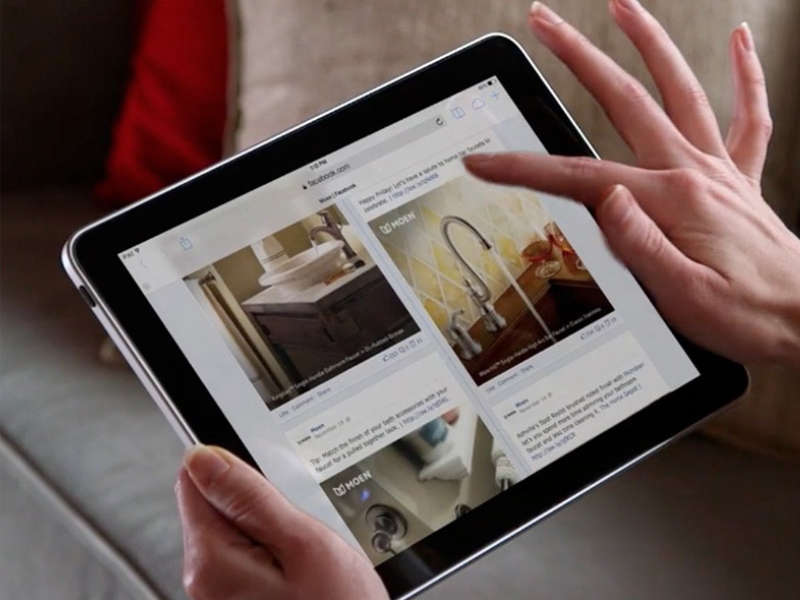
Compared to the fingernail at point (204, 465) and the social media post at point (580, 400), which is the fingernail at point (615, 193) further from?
the fingernail at point (204, 465)

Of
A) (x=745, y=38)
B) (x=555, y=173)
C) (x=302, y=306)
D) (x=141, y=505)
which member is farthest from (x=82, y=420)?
(x=745, y=38)

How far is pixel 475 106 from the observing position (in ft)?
1.92

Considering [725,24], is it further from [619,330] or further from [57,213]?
[57,213]

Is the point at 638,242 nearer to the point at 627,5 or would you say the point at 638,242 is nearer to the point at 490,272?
the point at 490,272

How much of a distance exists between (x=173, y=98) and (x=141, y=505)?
0.37 metres

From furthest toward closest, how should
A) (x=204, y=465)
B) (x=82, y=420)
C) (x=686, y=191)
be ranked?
(x=82, y=420) < (x=686, y=191) < (x=204, y=465)

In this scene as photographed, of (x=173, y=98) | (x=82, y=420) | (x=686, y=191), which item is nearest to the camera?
(x=686, y=191)

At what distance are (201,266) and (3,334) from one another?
0.36 metres

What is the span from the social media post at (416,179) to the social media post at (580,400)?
0.42 ft

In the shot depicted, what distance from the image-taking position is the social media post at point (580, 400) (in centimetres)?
56

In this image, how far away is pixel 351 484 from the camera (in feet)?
1.76

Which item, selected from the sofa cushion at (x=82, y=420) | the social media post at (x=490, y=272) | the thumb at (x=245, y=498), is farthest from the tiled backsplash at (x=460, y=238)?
the sofa cushion at (x=82, y=420)

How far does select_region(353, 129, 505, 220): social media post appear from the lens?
56cm

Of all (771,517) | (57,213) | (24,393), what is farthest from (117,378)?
(771,517)
